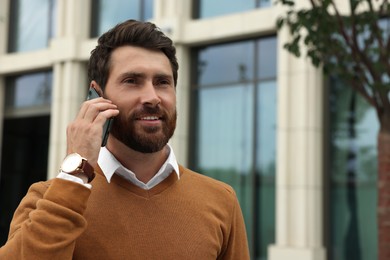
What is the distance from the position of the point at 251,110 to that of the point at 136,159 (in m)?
10.5

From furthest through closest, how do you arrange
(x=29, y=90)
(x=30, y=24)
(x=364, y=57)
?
(x=30, y=24) → (x=29, y=90) → (x=364, y=57)

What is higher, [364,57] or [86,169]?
[364,57]

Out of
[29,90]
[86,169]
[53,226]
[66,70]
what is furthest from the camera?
[29,90]

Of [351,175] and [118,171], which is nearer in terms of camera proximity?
[118,171]

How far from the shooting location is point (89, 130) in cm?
202

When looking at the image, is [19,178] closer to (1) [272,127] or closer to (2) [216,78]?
(2) [216,78]

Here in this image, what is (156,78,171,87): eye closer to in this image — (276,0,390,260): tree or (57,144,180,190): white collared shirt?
(57,144,180,190): white collared shirt

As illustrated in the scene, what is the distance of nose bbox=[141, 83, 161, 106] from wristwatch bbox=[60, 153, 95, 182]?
0.28m

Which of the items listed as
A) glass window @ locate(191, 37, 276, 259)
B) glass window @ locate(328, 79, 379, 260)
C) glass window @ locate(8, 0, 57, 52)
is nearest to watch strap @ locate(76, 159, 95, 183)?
glass window @ locate(328, 79, 379, 260)

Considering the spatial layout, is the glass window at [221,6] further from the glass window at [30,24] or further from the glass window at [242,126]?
the glass window at [30,24]

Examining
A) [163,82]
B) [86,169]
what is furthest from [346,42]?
[86,169]

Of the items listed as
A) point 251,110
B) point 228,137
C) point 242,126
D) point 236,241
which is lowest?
point 236,241

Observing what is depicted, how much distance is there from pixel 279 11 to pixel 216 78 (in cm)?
214

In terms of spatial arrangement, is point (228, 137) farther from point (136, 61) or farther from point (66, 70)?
point (136, 61)
